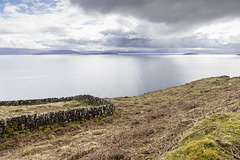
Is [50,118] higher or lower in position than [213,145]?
lower

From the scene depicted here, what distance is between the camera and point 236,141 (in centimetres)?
270

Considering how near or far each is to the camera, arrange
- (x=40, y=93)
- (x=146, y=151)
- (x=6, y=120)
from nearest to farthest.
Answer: (x=146, y=151)
(x=6, y=120)
(x=40, y=93)

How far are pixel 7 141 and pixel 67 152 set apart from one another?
294 inches

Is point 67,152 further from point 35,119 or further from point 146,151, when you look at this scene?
point 35,119

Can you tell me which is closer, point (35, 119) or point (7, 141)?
point (7, 141)

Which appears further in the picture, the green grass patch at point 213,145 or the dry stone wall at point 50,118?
the dry stone wall at point 50,118

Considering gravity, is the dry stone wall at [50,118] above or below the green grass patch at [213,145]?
below

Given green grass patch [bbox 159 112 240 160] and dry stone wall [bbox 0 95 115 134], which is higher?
green grass patch [bbox 159 112 240 160]

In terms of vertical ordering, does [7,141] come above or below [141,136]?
below

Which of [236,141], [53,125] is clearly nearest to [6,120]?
[53,125]

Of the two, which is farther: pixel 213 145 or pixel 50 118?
pixel 50 118

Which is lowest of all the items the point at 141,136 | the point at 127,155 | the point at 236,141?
the point at 141,136

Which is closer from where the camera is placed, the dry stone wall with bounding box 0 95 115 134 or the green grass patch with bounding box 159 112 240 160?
the green grass patch with bounding box 159 112 240 160

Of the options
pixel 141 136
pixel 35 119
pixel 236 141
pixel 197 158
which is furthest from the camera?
pixel 35 119
